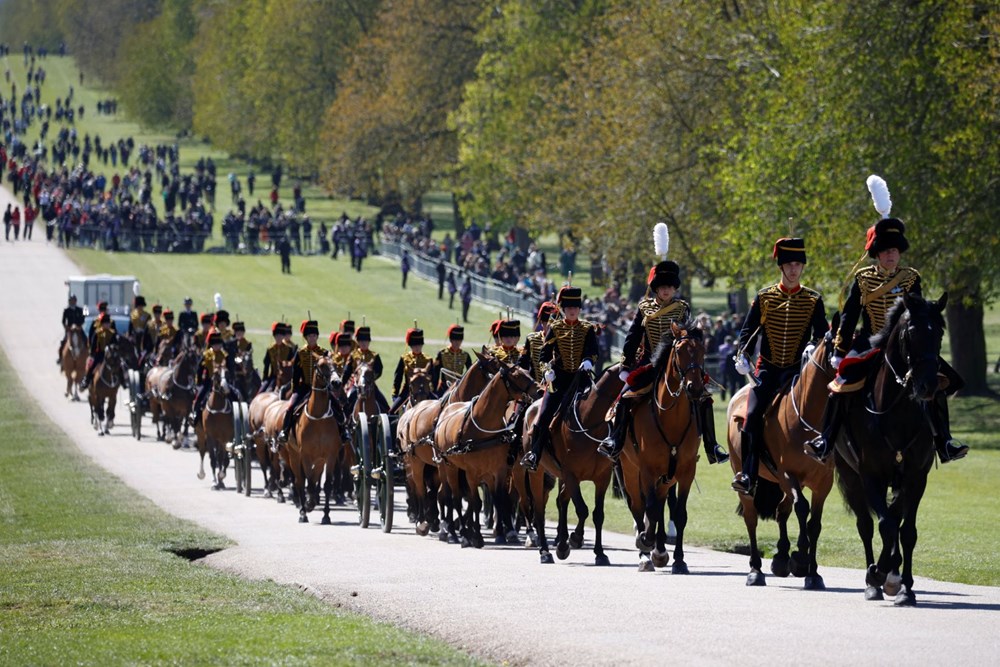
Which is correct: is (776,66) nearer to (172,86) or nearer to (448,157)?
(448,157)

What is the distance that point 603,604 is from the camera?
46.2 feet

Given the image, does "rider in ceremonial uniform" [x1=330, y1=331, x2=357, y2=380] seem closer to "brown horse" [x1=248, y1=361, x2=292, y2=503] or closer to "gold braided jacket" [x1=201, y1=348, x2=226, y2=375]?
"brown horse" [x1=248, y1=361, x2=292, y2=503]

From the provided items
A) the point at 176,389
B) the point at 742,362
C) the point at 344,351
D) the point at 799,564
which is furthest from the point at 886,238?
the point at 176,389

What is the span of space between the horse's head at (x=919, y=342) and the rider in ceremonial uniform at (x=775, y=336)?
201cm

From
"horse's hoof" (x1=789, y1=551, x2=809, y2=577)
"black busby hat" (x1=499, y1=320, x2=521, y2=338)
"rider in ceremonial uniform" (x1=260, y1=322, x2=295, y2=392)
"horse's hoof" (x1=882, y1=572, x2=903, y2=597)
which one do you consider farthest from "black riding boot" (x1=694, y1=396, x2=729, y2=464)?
"rider in ceremonial uniform" (x1=260, y1=322, x2=295, y2=392)

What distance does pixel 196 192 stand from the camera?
95812 mm

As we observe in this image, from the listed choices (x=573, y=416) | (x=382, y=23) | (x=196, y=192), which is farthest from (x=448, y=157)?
(x=573, y=416)

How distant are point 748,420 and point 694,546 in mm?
5839

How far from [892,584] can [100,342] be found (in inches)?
1230

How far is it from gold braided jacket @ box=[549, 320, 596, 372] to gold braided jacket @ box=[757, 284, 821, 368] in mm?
3543

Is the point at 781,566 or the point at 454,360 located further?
the point at 454,360

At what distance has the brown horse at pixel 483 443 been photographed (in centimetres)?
2045

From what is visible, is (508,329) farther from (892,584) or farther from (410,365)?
(892,584)

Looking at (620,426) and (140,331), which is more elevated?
(140,331)
